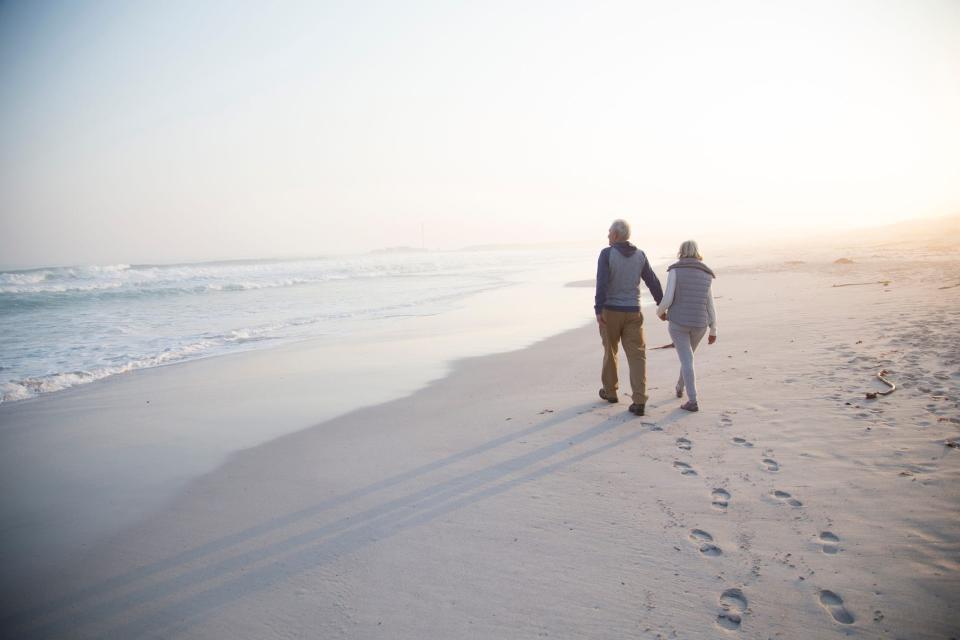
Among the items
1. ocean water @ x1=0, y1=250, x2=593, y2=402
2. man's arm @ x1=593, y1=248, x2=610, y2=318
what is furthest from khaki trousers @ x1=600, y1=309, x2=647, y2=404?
ocean water @ x1=0, y1=250, x2=593, y2=402

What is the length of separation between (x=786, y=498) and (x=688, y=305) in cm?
242

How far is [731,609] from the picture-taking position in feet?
7.88

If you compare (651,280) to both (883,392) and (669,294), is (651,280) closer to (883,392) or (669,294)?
(669,294)

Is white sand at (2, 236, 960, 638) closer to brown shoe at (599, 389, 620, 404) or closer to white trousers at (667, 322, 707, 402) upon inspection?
brown shoe at (599, 389, 620, 404)

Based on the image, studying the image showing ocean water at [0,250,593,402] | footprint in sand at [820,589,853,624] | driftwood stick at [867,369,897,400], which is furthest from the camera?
ocean water at [0,250,593,402]

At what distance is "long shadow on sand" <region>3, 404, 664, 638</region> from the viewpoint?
8.65ft

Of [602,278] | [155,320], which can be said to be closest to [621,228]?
[602,278]

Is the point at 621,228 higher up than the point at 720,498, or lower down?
higher up

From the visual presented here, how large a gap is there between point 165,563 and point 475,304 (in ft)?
46.7

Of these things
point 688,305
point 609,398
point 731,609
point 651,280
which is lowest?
point 731,609

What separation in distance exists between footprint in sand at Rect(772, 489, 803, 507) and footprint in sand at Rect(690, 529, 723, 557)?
0.80m

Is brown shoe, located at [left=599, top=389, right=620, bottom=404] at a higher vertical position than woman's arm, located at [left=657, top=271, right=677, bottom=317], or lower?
lower

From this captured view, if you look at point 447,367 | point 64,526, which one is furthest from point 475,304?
point 64,526

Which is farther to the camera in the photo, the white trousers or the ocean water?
the ocean water
